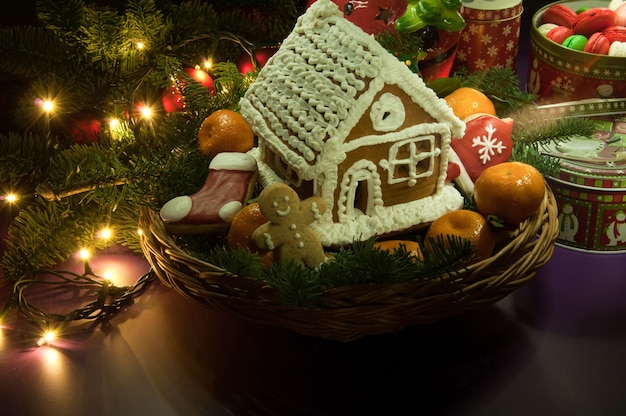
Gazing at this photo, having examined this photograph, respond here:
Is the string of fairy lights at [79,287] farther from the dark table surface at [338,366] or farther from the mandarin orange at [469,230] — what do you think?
the mandarin orange at [469,230]

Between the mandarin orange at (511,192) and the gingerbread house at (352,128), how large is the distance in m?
0.06

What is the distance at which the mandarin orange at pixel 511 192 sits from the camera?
90 cm

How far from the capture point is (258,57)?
1.31 meters

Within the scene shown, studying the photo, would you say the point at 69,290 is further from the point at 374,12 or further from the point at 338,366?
the point at 374,12

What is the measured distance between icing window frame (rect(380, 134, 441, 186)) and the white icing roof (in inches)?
1.5

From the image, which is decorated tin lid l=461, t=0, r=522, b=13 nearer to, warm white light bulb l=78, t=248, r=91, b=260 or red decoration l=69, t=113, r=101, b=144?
red decoration l=69, t=113, r=101, b=144

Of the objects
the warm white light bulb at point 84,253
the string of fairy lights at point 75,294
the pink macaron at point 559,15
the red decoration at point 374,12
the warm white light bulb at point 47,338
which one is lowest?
the warm white light bulb at point 47,338

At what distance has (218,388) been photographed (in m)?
0.89

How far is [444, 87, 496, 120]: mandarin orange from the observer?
1.07 meters

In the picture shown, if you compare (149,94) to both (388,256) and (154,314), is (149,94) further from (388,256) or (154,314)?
(388,256)

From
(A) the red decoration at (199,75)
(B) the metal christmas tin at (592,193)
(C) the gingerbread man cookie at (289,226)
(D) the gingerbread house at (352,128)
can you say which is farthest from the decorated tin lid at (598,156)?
(A) the red decoration at (199,75)

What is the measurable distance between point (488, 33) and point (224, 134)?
0.60 metres

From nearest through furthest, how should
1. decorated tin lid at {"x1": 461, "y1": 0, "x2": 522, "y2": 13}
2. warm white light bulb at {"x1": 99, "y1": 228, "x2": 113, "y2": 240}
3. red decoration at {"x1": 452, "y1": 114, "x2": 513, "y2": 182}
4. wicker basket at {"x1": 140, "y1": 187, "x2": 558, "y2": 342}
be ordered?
wicker basket at {"x1": 140, "y1": 187, "x2": 558, "y2": 342} → red decoration at {"x1": 452, "y1": 114, "x2": 513, "y2": 182} → warm white light bulb at {"x1": 99, "y1": 228, "x2": 113, "y2": 240} → decorated tin lid at {"x1": 461, "y1": 0, "x2": 522, "y2": 13}

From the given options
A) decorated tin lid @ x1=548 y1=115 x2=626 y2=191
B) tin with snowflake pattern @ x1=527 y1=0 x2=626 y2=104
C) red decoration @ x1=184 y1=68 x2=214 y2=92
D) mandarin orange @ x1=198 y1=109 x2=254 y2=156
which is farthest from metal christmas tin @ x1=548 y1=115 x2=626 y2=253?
red decoration @ x1=184 y1=68 x2=214 y2=92
